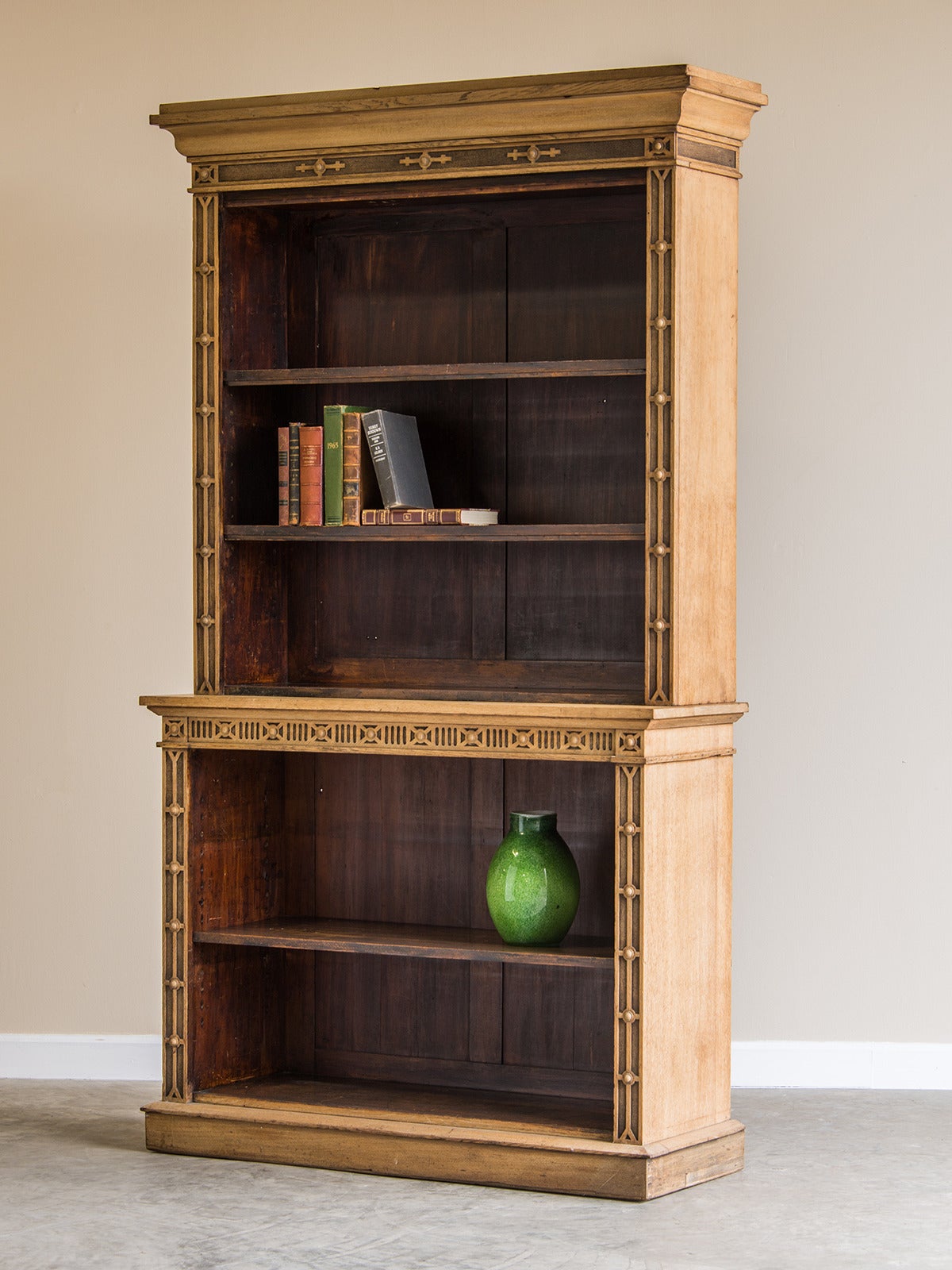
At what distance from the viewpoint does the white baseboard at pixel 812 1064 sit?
14.6 feet

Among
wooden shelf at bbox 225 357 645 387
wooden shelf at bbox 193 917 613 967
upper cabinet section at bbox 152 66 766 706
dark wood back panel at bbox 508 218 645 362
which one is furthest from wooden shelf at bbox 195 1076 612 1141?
dark wood back panel at bbox 508 218 645 362

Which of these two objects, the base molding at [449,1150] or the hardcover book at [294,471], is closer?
the base molding at [449,1150]

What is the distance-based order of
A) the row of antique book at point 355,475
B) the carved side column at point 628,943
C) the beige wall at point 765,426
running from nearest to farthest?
the carved side column at point 628,943, the row of antique book at point 355,475, the beige wall at point 765,426

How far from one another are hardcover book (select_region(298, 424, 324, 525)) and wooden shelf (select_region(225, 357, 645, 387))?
0.43ft

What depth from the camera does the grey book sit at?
3936 mm

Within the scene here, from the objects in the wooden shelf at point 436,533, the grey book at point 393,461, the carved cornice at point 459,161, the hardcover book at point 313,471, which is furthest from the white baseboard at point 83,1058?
the carved cornice at point 459,161

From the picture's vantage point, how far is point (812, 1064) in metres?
4.50

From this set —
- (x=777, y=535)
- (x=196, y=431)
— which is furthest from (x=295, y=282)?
(x=777, y=535)

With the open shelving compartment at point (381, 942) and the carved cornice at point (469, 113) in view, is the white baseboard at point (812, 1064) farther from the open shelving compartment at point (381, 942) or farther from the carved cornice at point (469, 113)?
the carved cornice at point (469, 113)

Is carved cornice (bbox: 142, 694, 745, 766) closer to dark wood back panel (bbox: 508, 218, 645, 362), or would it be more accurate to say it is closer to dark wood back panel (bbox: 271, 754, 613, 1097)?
dark wood back panel (bbox: 271, 754, 613, 1097)

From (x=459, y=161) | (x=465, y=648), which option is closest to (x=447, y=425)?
(x=465, y=648)

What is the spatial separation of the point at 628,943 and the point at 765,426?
1.60 meters

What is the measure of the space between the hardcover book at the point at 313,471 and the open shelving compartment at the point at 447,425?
10cm

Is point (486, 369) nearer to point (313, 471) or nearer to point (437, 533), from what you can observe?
point (437, 533)
